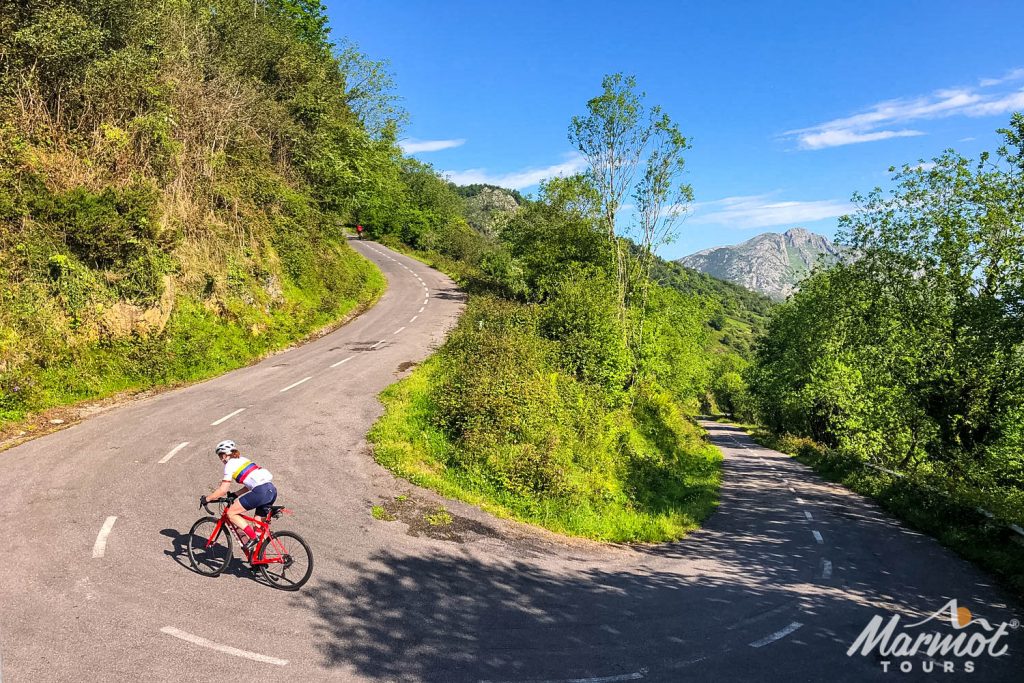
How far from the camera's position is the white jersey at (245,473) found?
764cm

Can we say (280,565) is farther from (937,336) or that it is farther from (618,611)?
(937,336)

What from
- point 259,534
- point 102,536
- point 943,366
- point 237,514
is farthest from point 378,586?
point 943,366

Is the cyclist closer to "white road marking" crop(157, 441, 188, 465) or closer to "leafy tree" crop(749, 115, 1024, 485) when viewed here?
"white road marking" crop(157, 441, 188, 465)

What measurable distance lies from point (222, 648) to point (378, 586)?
93.0 inches

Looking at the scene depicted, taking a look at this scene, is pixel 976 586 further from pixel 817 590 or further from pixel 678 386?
pixel 678 386

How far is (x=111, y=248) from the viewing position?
1641cm

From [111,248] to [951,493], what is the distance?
91.2 feet

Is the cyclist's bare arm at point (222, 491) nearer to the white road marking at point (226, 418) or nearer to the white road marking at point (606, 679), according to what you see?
the white road marking at point (606, 679)

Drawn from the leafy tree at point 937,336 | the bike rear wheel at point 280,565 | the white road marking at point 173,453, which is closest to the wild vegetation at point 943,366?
the leafy tree at point 937,336

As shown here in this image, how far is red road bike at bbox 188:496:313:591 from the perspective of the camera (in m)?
7.77

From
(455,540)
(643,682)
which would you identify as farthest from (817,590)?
(455,540)

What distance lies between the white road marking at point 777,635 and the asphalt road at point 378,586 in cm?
4

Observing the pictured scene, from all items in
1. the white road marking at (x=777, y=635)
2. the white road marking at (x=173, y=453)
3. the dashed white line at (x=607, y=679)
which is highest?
the white road marking at (x=173, y=453)

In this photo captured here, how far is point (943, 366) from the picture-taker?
1798 cm
